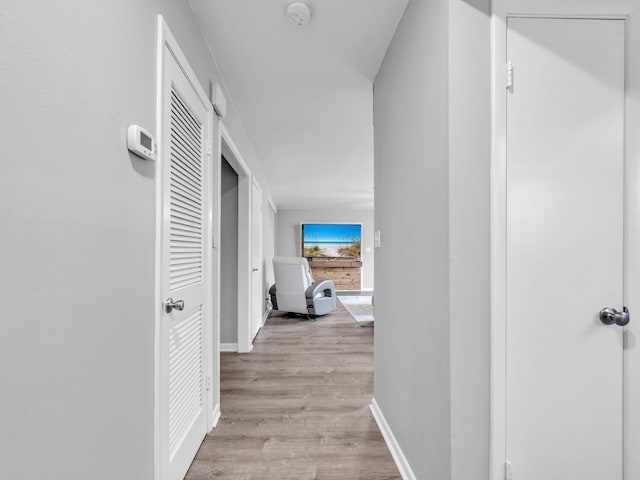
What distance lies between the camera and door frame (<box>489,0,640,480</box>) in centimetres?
123

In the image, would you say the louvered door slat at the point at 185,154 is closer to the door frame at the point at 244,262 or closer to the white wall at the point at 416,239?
the white wall at the point at 416,239

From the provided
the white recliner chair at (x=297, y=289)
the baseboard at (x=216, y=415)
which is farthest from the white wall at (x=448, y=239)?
the white recliner chair at (x=297, y=289)

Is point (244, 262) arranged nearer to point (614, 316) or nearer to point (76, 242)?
point (76, 242)

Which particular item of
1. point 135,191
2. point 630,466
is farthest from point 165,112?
point 630,466

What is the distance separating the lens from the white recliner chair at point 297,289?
209 inches

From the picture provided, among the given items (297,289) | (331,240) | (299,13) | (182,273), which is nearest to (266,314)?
(297,289)

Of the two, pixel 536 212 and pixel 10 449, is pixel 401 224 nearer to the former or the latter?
pixel 536 212

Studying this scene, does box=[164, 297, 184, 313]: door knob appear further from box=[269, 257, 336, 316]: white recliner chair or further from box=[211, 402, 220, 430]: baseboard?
box=[269, 257, 336, 316]: white recliner chair

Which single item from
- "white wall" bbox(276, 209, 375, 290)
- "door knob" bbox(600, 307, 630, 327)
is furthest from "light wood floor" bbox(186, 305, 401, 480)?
"white wall" bbox(276, 209, 375, 290)

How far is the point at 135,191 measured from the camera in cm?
114

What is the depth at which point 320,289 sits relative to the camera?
5559 millimetres

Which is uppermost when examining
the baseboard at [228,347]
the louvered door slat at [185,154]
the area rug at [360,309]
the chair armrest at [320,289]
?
the louvered door slat at [185,154]

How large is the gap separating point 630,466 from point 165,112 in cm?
227

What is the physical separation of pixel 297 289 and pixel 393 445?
12.0 ft
